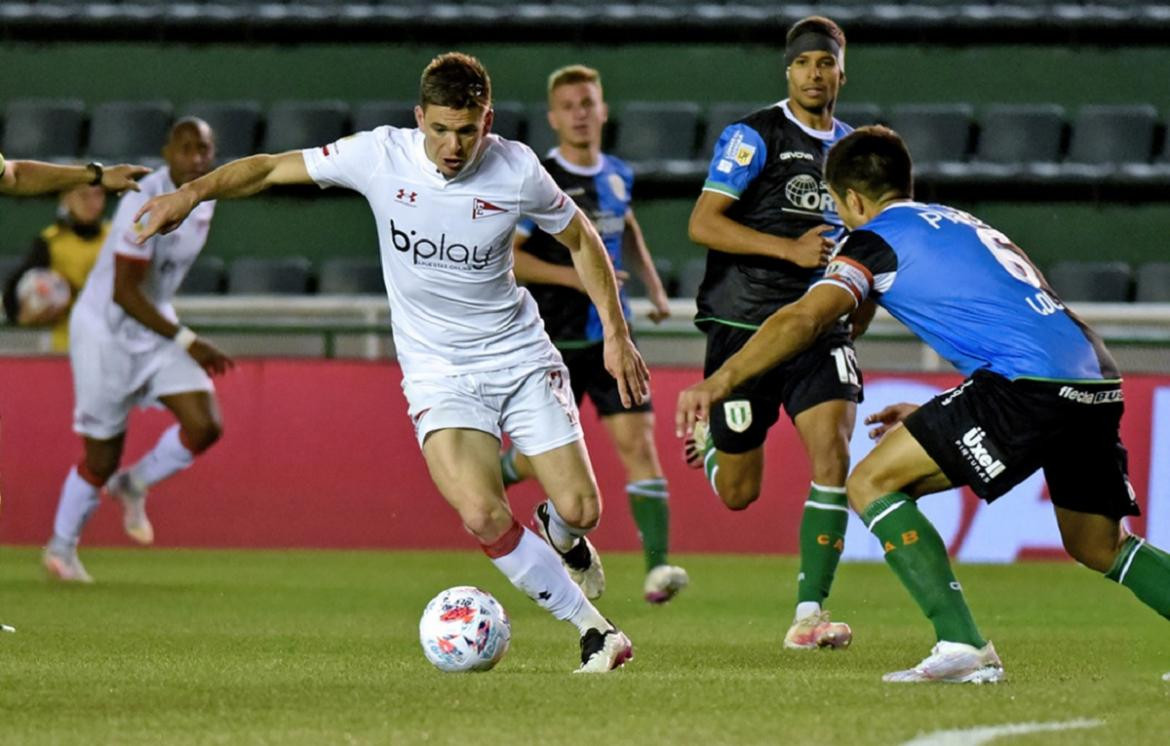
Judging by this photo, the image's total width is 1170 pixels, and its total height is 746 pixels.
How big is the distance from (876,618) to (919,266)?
3.40 m

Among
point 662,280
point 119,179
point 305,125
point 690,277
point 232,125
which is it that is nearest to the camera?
point 119,179

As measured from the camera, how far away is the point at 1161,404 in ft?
39.5

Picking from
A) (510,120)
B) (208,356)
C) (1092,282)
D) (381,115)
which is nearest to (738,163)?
(208,356)

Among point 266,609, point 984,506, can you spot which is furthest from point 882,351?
point 266,609

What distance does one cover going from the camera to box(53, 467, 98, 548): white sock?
10633 millimetres

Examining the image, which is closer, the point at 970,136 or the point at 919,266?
the point at 919,266

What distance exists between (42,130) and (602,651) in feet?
38.9

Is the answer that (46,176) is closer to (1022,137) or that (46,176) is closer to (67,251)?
(67,251)

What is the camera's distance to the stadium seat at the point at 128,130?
16578 mm

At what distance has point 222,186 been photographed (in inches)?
251

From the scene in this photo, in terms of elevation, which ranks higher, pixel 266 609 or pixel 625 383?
pixel 625 383

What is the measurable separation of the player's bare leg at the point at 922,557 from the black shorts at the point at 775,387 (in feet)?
5.10

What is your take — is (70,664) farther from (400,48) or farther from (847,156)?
(400,48)

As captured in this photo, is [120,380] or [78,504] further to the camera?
[120,380]
